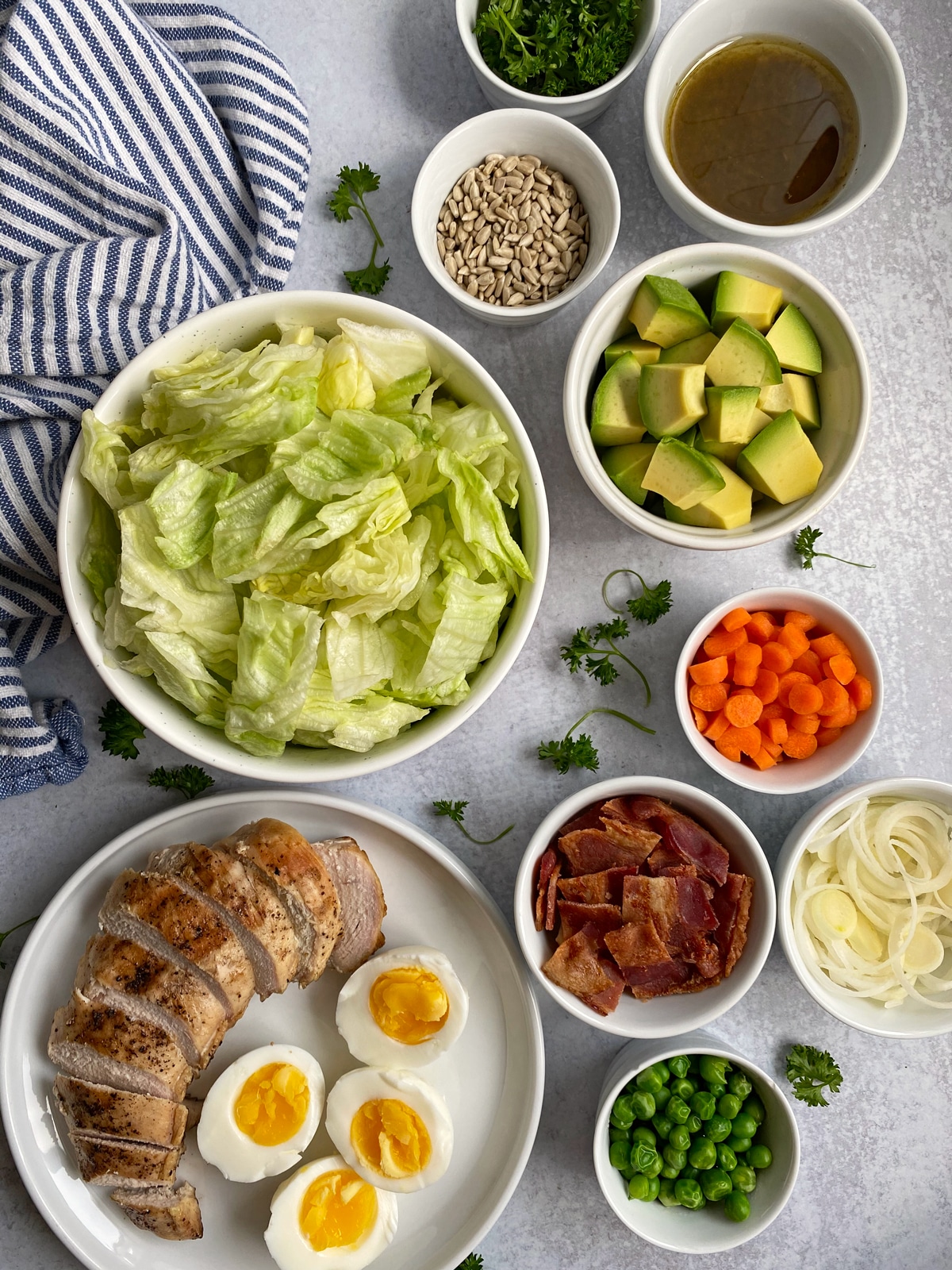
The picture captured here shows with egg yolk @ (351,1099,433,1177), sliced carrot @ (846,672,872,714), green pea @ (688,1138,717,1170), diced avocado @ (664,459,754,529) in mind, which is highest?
diced avocado @ (664,459,754,529)

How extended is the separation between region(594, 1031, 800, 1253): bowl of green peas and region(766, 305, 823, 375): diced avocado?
1.62 metres

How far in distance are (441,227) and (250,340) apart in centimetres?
57

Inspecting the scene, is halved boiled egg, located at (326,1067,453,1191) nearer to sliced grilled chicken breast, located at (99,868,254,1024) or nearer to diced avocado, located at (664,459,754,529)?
sliced grilled chicken breast, located at (99,868,254,1024)

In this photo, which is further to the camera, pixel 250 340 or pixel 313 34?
pixel 313 34

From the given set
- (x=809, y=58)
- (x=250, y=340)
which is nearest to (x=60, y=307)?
(x=250, y=340)

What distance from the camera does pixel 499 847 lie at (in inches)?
95.3

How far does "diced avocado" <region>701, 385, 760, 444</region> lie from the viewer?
6.50 ft

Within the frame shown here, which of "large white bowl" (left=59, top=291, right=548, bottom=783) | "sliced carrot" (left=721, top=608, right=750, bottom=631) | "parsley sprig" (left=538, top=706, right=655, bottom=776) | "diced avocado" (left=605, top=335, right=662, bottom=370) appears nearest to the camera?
"large white bowl" (left=59, top=291, right=548, bottom=783)

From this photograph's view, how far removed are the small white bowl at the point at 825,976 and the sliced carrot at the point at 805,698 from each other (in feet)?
0.77

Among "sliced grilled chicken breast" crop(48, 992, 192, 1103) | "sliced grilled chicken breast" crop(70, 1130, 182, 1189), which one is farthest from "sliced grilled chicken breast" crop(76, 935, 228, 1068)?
"sliced grilled chicken breast" crop(70, 1130, 182, 1189)

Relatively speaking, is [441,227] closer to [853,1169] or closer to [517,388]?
[517,388]

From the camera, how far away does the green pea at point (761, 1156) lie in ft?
7.66

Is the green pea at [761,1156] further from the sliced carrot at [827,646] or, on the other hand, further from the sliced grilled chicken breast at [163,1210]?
the sliced grilled chicken breast at [163,1210]

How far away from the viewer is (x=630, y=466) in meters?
2.12
